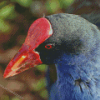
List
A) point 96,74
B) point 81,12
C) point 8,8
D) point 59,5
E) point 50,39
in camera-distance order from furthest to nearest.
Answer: point 59,5, point 8,8, point 81,12, point 96,74, point 50,39

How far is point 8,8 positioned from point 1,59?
638mm

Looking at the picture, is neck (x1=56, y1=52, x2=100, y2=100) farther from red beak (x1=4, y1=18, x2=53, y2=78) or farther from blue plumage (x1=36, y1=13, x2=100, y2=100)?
red beak (x1=4, y1=18, x2=53, y2=78)

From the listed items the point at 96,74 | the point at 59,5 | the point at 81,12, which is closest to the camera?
the point at 96,74

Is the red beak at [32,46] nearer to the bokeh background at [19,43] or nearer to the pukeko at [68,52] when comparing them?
the pukeko at [68,52]

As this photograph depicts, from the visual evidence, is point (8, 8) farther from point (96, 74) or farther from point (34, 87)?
point (96, 74)

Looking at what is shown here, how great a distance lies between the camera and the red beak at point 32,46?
1.08 metres

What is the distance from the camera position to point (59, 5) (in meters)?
2.21

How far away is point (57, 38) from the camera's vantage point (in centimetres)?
107

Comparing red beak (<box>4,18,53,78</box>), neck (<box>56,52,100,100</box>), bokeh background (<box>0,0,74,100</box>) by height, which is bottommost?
bokeh background (<box>0,0,74,100</box>)

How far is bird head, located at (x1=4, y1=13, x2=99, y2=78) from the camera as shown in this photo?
3.50ft

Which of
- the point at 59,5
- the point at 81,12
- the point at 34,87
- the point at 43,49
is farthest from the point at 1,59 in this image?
the point at 43,49

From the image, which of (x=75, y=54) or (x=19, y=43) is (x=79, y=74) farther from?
(x=19, y=43)

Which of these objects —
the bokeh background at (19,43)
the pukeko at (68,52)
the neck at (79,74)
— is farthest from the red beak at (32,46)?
the bokeh background at (19,43)

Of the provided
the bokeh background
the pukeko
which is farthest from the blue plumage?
the bokeh background
